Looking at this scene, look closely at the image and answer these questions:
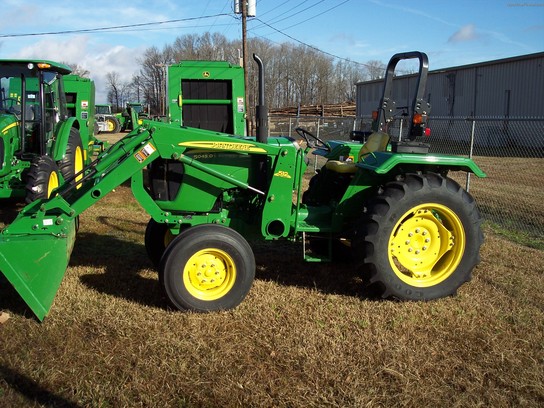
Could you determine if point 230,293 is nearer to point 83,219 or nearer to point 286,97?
point 83,219

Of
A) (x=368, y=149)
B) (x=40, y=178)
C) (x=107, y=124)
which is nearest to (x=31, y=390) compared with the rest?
(x=368, y=149)

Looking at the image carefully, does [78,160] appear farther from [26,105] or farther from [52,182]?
[52,182]

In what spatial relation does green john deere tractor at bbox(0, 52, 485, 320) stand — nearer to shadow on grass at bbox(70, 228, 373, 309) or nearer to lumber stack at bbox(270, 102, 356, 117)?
shadow on grass at bbox(70, 228, 373, 309)

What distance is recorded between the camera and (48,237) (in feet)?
12.2

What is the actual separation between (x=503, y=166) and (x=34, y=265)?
Result: 45.0 ft

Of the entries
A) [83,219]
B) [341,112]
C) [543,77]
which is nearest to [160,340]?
[83,219]

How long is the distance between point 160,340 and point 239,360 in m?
0.60

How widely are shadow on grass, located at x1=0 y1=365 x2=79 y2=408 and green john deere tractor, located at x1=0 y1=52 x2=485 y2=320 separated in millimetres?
790

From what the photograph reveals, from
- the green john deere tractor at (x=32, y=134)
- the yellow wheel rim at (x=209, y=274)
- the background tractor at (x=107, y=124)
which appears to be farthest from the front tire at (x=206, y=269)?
the background tractor at (x=107, y=124)

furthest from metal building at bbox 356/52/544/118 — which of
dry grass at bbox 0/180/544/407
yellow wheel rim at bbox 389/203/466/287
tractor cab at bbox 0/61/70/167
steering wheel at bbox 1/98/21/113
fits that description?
dry grass at bbox 0/180/544/407

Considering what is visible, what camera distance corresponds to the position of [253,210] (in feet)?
15.1

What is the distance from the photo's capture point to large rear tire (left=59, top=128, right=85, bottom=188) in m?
7.73

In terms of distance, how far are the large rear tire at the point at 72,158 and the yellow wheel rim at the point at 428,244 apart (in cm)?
500

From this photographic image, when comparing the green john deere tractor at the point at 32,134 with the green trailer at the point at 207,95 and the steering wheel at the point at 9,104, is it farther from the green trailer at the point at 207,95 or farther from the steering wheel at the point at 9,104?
the green trailer at the point at 207,95
